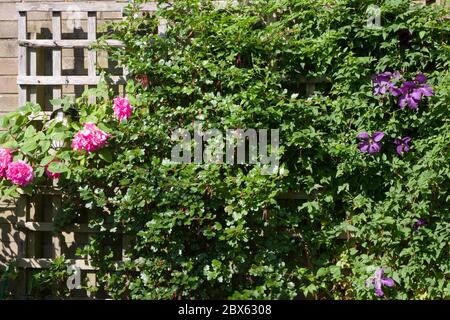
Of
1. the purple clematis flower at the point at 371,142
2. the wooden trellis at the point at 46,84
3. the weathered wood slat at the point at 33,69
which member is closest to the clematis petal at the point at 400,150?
the purple clematis flower at the point at 371,142

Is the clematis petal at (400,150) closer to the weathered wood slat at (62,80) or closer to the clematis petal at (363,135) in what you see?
the clematis petal at (363,135)

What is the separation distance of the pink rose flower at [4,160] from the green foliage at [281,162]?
0.06 m

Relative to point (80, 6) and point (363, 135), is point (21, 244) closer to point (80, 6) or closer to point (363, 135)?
Result: point (80, 6)

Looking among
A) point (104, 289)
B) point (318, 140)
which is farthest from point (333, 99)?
point (104, 289)

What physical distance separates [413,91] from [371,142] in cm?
36

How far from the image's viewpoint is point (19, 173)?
12.1 feet

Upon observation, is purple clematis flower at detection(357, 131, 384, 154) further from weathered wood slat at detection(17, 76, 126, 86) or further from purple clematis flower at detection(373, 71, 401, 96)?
weathered wood slat at detection(17, 76, 126, 86)

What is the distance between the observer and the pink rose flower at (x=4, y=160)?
374cm

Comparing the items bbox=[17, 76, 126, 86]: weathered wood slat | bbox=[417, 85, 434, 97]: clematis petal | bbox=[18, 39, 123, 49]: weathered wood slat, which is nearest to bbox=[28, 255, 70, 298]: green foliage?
bbox=[17, 76, 126, 86]: weathered wood slat

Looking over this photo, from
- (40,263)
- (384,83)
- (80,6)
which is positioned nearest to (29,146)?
(40,263)

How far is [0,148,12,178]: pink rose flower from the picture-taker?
374cm

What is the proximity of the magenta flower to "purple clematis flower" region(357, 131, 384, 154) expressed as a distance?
0.21 meters

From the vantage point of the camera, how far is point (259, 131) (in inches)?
146
